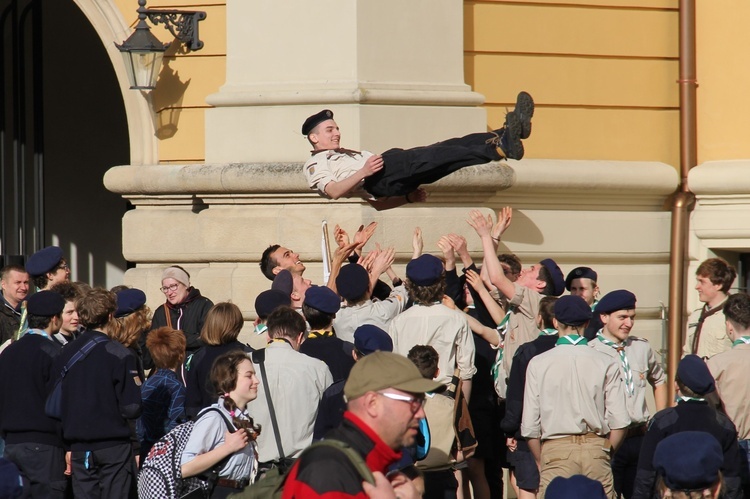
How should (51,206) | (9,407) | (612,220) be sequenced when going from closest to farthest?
(9,407) < (612,220) < (51,206)

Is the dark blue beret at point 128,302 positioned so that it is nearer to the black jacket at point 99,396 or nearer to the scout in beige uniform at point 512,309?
the black jacket at point 99,396

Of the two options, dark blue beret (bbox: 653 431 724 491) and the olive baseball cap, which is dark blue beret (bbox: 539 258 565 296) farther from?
the olive baseball cap

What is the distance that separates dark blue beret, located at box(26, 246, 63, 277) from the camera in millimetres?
9305

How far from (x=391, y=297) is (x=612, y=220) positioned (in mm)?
3271

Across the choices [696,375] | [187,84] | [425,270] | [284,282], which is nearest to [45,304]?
[284,282]

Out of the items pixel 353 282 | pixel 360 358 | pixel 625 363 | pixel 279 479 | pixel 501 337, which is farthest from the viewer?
pixel 501 337

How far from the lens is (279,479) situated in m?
5.08

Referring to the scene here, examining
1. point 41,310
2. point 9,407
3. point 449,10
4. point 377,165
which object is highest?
point 449,10

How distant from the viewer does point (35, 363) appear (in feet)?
26.2

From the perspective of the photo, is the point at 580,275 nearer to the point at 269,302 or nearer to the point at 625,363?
the point at 625,363

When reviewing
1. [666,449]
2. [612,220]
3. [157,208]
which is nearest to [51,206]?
[157,208]

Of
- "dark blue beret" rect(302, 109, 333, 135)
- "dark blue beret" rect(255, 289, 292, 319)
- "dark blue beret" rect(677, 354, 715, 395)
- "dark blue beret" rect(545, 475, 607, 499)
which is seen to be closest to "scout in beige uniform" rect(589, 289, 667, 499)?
"dark blue beret" rect(677, 354, 715, 395)

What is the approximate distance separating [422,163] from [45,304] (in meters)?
2.54

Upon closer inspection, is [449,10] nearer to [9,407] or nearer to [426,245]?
[426,245]
